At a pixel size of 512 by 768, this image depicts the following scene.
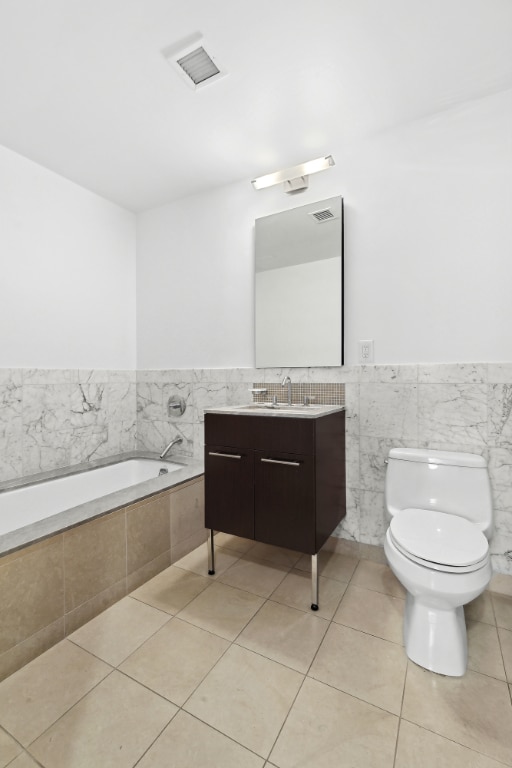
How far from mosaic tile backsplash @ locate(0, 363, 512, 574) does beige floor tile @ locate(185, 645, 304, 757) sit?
0.95 metres

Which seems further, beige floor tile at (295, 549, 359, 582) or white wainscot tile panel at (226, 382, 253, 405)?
white wainscot tile panel at (226, 382, 253, 405)

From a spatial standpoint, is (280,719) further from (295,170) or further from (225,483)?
(295,170)

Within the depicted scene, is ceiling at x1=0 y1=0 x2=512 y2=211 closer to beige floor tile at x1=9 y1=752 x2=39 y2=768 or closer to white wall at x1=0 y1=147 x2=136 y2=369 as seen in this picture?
white wall at x1=0 y1=147 x2=136 y2=369

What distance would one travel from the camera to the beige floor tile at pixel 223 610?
145cm

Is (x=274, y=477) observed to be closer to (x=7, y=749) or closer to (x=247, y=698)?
(x=247, y=698)

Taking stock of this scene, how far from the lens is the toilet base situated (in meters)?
1.22

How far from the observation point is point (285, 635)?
1.41 metres

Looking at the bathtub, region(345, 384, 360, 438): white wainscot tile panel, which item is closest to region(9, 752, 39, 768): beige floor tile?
the bathtub

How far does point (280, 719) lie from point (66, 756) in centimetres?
60

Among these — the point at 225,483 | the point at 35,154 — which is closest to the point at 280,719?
the point at 225,483

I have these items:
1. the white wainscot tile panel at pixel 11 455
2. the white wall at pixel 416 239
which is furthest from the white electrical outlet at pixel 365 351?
the white wainscot tile panel at pixel 11 455

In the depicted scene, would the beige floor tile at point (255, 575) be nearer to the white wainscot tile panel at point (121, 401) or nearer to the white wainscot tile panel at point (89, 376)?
the white wainscot tile panel at point (121, 401)

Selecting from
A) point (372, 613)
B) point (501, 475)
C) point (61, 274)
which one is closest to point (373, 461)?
point (501, 475)

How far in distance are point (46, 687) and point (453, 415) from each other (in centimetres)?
198
